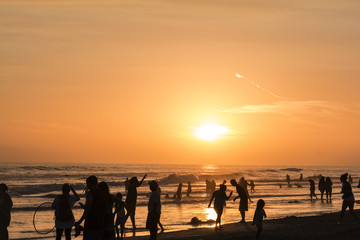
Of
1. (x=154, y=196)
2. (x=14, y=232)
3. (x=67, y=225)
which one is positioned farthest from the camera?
(x=14, y=232)

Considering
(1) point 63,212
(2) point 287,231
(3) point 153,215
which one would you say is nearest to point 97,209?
(1) point 63,212

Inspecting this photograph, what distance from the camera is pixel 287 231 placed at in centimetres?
1931

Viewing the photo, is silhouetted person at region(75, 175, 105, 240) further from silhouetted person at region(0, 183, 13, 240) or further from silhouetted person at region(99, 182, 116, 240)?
silhouetted person at region(0, 183, 13, 240)

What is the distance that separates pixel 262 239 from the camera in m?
17.0

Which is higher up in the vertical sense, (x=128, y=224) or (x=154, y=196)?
(x=154, y=196)

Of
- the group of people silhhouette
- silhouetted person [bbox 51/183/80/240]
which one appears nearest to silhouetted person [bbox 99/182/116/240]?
the group of people silhhouette

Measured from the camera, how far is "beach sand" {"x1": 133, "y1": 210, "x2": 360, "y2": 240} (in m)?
17.4

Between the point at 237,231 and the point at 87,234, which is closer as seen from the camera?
the point at 87,234

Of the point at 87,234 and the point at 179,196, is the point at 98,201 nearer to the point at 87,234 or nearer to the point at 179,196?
the point at 87,234

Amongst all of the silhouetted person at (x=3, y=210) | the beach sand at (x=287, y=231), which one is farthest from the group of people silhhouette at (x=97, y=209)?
the beach sand at (x=287, y=231)

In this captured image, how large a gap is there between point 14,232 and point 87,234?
13.3 m

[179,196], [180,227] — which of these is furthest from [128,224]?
[179,196]

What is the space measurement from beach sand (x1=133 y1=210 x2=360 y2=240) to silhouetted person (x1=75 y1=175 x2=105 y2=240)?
308 inches

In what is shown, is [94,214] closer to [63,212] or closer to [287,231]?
[63,212]
